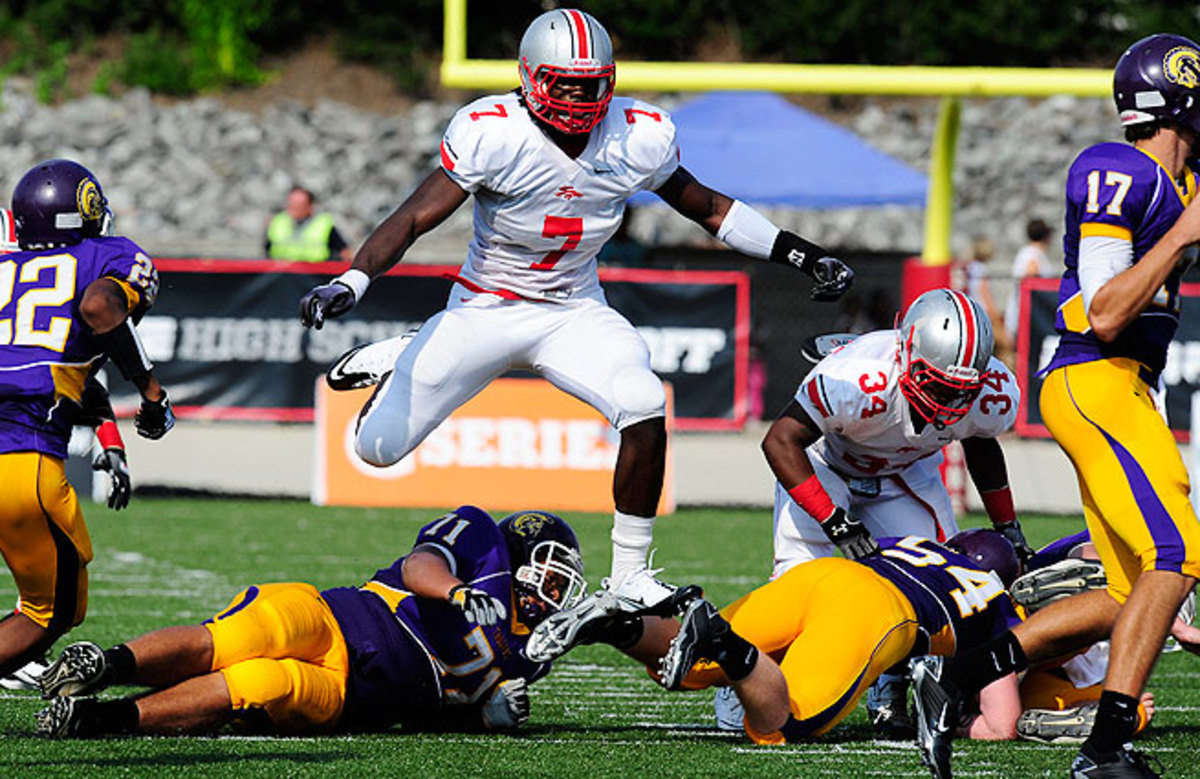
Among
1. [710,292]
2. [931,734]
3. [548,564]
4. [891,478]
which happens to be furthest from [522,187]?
[710,292]

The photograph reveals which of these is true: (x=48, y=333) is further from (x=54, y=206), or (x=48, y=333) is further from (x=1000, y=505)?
(x=1000, y=505)

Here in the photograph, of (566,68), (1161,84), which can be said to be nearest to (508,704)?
(566,68)

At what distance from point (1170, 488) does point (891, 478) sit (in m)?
1.74

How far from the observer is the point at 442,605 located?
5012 millimetres

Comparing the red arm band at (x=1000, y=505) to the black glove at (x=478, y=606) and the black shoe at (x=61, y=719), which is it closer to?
the black glove at (x=478, y=606)

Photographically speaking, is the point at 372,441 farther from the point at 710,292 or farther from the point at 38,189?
the point at 710,292

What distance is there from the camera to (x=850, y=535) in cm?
547

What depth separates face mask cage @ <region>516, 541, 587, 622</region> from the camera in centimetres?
509

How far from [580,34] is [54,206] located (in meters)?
1.50

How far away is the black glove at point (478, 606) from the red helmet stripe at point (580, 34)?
1.57 meters

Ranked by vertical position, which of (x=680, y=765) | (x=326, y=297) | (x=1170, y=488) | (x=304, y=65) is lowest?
(x=680, y=765)

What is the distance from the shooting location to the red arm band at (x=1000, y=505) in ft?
19.3

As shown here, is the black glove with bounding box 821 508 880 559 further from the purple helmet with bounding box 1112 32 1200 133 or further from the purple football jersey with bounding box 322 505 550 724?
the purple helmet with bounding box 1112 32 1200 133

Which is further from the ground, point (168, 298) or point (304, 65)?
point (304, 65)
